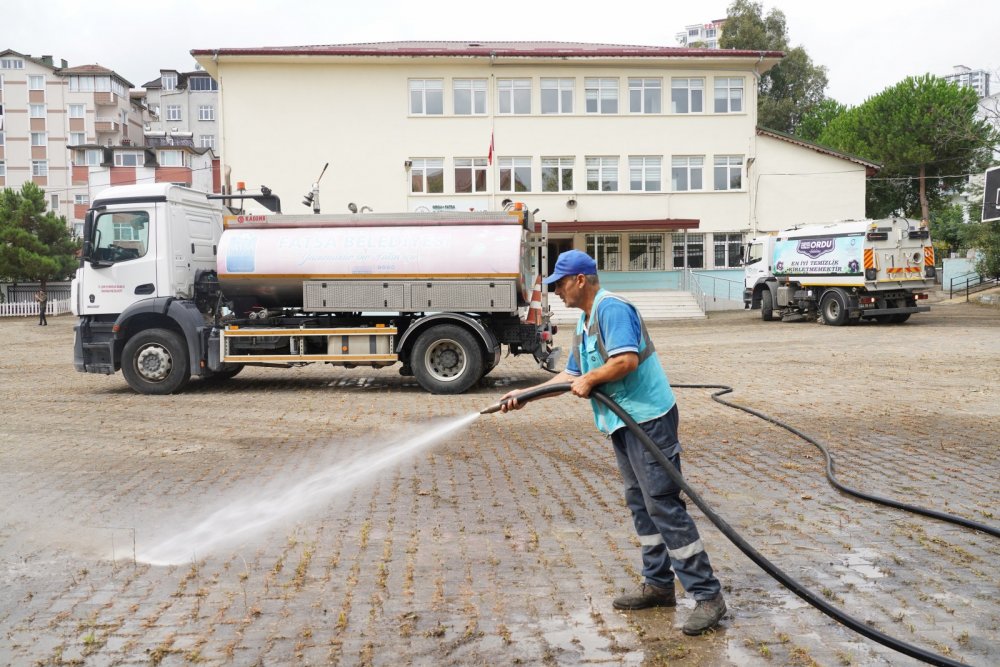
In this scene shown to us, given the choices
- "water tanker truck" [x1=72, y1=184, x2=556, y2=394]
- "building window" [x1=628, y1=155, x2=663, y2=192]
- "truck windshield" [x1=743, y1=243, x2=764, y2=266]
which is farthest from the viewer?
"building window" [x1=628, y1=155, x2=663, y2=192]

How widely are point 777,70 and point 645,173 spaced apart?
3247 centimetres

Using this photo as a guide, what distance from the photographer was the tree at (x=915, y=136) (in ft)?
179

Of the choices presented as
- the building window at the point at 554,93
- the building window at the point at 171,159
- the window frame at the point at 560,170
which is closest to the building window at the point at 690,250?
the window frame at the point at 560,170

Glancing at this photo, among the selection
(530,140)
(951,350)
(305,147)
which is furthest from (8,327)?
(951,350)

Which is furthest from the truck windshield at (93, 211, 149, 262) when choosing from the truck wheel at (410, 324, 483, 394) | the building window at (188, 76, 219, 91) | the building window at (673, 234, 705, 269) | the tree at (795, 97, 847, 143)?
the building window at (188, 76, 219, 91)

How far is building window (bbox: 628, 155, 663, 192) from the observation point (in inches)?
1662

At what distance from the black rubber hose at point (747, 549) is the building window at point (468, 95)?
38203mm

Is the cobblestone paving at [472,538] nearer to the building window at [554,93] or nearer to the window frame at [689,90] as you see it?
the building window at [554,93]

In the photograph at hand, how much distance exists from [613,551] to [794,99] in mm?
70665

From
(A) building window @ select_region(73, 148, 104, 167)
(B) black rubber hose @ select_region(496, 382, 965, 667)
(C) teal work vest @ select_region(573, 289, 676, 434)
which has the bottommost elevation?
(B) black rubber hose @ select_region(496, 382, 965, 667)

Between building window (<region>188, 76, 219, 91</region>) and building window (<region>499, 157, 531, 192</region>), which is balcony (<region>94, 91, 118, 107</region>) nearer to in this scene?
building window (<region>188, 76, 219, 91</region>)

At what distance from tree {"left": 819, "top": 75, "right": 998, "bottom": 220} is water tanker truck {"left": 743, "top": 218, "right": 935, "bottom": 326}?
2688 cm

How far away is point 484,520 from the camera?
21.8 feet

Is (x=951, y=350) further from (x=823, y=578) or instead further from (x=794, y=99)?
(x=794, y=99)
